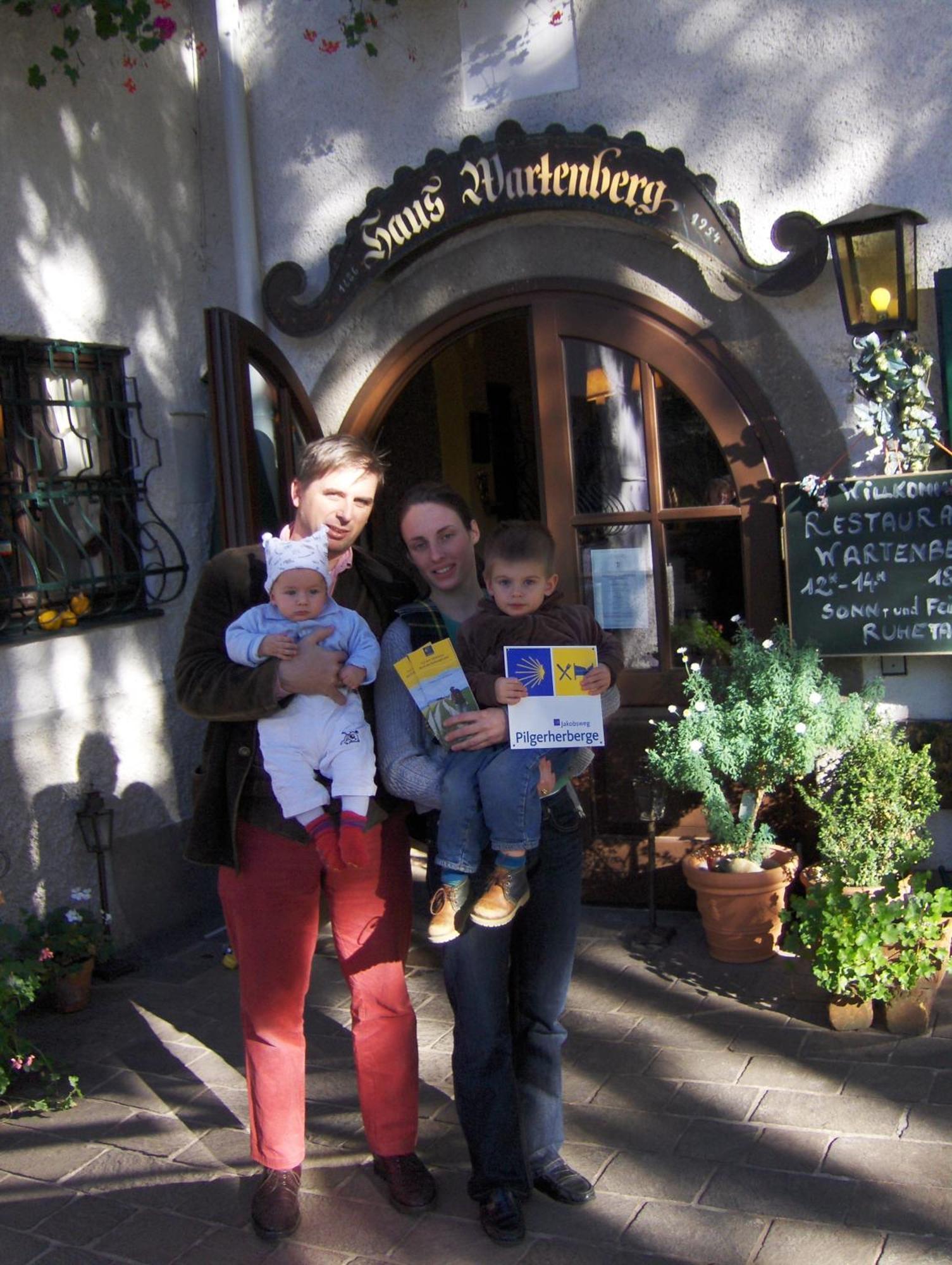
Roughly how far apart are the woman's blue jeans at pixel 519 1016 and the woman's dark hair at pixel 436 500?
728mm

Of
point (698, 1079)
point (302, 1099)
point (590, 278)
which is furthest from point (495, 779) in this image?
point (590, 278)

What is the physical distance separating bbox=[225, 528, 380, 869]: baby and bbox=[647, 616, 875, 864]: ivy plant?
1.85 meters

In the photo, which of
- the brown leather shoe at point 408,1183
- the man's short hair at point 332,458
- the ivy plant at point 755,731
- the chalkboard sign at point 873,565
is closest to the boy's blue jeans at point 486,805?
the man's short hair at point 332,458

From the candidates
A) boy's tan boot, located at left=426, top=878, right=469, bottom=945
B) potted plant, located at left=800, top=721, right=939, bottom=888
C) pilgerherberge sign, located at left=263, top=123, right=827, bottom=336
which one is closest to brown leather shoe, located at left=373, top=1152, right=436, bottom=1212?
boy's tan boot, located at left=426, top=878, right=469, bottom=945

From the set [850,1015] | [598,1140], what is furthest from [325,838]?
[850,1015]

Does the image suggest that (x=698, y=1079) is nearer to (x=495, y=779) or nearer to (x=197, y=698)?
(x=495, y=779)

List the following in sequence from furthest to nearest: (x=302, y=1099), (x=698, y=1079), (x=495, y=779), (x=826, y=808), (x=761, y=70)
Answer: (x=761, y=70) → (x=826, y=808) → (x=698, y=1079) → (x=302, y=1099) → (x=495, y=779)

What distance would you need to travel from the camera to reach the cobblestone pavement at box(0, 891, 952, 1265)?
3092 millimetres

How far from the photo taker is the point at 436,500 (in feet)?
10.4

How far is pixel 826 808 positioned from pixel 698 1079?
1.08 meters

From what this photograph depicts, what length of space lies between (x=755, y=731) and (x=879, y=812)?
491mm

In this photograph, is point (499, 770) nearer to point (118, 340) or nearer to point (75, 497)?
point (75, 497)

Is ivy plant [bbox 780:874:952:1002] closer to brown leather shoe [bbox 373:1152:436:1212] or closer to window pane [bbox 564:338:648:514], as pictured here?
brown leather shoe [bbox 373:1152:436:1212]

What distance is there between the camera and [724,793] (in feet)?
16.6
